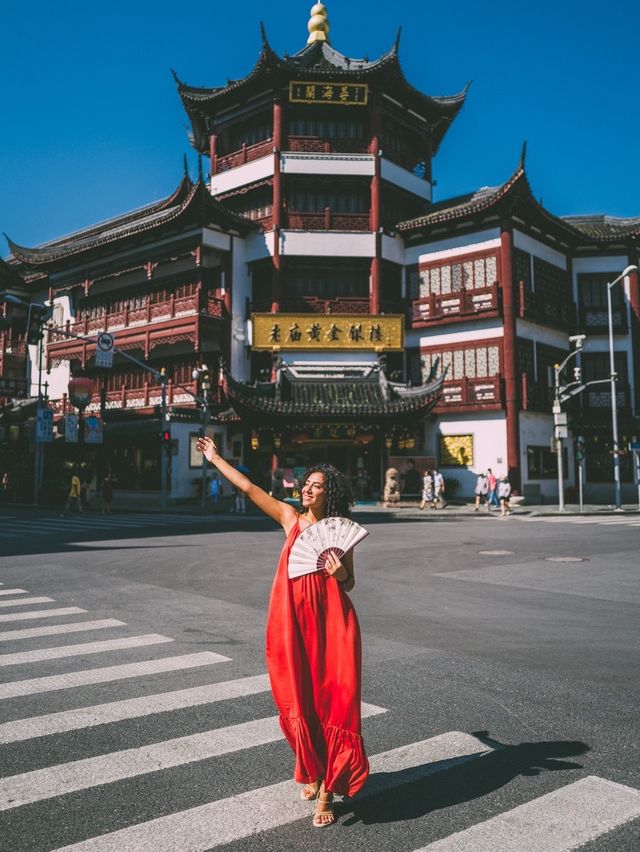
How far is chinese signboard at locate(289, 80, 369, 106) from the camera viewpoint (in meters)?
32.4

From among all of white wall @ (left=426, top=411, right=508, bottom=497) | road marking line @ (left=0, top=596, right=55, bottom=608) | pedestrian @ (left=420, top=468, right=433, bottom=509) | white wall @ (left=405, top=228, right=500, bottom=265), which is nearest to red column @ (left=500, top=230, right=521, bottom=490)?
white wall @ (left=426, top=411, right=508, bottom=497)

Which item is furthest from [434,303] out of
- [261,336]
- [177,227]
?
[177,227]

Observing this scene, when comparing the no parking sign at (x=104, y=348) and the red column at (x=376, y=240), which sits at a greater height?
the red column at (x=376, y=240)

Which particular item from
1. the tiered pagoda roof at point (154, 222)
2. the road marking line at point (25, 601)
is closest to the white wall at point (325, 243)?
the tiered pagoda roof at point (154, 222)

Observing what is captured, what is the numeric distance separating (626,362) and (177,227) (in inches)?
875

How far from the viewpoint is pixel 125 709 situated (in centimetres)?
480

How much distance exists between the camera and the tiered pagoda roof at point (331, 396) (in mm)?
29219

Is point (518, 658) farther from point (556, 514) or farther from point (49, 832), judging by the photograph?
point (556, 514)

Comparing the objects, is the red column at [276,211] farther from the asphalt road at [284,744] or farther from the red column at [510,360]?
the asphalt road at [284,744]

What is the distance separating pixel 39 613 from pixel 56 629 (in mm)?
931

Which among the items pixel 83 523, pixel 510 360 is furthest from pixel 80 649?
pixel 510 360

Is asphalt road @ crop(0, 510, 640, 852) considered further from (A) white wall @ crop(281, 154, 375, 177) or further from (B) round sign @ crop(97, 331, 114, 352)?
(A) white wall @ crop(281, 154, 375, 177)

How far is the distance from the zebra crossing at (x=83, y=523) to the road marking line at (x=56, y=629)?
34.3 ft

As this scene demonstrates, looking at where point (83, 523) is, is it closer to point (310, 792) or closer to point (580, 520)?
point (580, 520)
